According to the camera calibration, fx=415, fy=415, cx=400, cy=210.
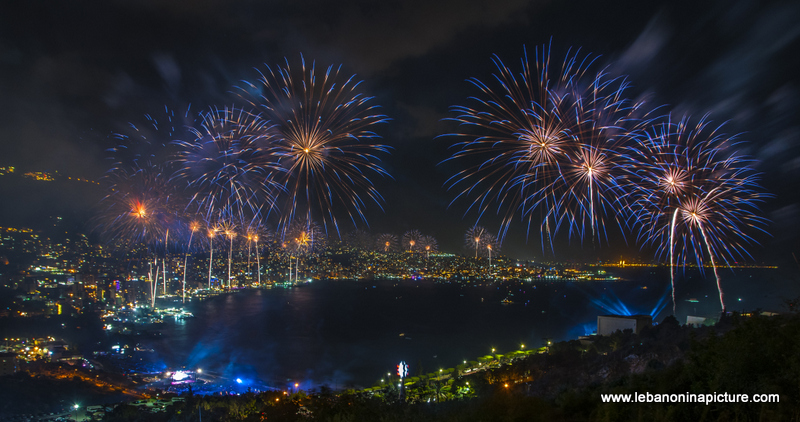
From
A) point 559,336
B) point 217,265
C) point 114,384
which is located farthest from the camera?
point 217,265

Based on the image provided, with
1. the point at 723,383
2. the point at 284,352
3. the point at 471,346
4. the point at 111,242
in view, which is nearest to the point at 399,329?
the point at 471,346

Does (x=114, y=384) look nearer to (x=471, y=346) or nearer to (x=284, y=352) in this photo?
→ (x=284, y=352)

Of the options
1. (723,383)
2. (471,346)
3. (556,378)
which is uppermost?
(723,383)

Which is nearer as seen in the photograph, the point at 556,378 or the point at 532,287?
the point at 556,378

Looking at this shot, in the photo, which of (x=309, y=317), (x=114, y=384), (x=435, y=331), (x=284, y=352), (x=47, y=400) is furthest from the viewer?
(x=309, y=317)

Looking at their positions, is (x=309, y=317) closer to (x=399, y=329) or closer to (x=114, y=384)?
(x=399, y=329)

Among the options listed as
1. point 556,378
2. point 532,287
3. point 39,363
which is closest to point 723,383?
point 556,378

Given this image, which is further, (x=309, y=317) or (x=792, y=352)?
(x=309, y=317)

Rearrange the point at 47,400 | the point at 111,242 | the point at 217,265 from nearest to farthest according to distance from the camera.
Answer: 1. the point at 47,400
2. the point at 111,242
3. the point at 217,265

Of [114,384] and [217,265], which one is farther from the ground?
[217,265]
